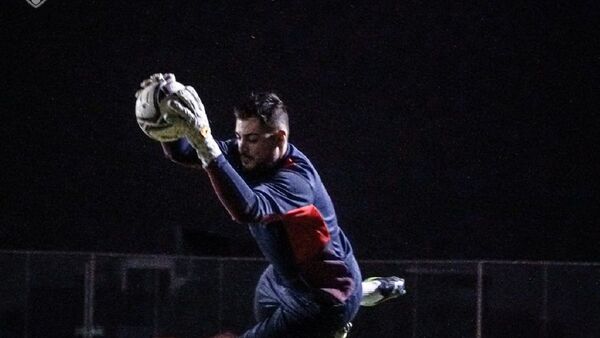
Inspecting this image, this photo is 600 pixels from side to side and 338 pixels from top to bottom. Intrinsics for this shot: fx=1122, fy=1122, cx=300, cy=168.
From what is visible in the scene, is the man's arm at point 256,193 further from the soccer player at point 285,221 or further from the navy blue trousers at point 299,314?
the navy blue trousers at point 299,314

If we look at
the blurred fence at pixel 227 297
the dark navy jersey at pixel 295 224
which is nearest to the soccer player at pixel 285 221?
the dark navy jersey at pixel 295 224

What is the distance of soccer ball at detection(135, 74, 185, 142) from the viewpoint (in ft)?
9.58

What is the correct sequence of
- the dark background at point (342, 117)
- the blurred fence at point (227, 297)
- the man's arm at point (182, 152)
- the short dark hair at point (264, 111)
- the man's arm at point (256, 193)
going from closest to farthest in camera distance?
the man's arm at point (256, 193), the short dark hair at point (264, 111), the man's arm at point (182, 152), the blurred fence at point (227, 297), the dark background at point (342, 117)

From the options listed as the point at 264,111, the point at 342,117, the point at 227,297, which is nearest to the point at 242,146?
the point at 264,111

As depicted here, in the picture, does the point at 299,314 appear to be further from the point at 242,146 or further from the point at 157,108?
the point at 157,108

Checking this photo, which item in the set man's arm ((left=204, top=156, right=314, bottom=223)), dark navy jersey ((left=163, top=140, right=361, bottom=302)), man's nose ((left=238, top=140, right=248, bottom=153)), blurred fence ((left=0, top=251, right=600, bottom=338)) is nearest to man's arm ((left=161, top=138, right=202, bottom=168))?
dark navy jersey ((left=163, top=140, right=361, bottom=302))

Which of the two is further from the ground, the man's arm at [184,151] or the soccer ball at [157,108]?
the soccer ball at [157,108]

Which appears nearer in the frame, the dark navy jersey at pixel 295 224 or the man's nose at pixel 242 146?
the dark navy jersey at pixel 295 224

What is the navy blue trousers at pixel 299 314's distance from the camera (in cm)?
318

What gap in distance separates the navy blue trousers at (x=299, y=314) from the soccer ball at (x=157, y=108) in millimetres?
585

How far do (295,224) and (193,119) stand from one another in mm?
429

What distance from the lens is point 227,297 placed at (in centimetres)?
550

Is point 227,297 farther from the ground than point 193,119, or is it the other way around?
point 193,119

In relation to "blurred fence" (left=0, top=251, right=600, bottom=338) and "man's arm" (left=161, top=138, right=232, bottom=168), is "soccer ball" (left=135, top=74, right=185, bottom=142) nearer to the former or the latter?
"man's arm" (left=161, top=138, right=232, bottom=168)
